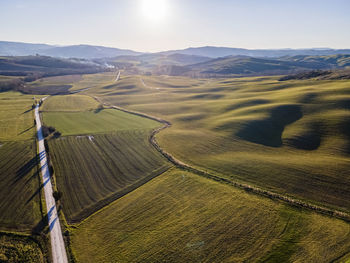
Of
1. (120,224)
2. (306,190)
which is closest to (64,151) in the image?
(120,224)

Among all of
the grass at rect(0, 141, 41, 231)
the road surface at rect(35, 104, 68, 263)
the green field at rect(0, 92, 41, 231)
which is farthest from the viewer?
the green field at rect(0, 92, 41, 231)

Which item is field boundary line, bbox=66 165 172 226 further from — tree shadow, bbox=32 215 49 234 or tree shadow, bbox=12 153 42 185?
tree shadow, bbox=12 153 42 185

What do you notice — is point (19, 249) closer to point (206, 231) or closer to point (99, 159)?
point (206, 231)

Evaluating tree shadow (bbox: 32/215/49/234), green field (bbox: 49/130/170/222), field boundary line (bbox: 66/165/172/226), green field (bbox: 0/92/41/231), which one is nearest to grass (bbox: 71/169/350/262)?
field boundary line (bbox: 66/165/172/226)

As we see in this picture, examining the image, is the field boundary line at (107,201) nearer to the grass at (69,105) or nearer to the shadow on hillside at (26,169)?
the shadow on hillside at (26,169)

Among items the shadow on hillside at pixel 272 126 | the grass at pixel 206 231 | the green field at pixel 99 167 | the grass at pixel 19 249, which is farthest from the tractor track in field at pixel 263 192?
the grass at pixel 19 249
